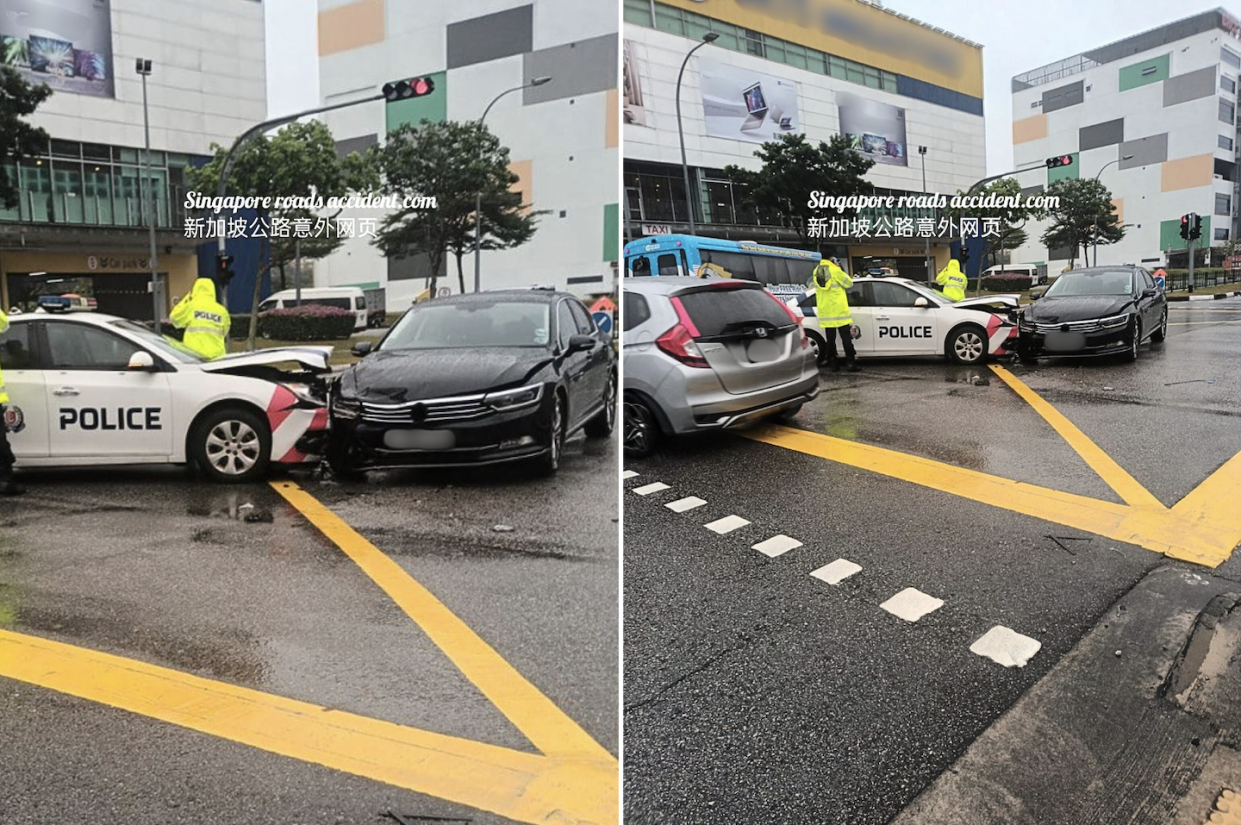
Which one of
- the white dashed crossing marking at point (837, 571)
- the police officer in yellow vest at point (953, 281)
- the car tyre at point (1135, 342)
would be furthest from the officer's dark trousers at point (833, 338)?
the car tyre at point (1135, 342)

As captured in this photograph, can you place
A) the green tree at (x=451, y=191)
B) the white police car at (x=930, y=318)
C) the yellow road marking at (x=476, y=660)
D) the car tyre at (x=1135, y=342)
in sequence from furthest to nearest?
the car tyre at (x=1135, y=342), the white police car at (x=930, y=318), the green tree at (x=451, y=191), the yellow road marking at (x=476, y=660)

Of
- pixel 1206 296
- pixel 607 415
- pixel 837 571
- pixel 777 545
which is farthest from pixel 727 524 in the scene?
pixel 1206 296

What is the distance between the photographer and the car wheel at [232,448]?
6.56 ft

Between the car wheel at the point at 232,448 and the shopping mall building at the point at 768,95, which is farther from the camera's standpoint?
the car wheel at the point at 232,448

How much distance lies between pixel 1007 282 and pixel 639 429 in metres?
0.90

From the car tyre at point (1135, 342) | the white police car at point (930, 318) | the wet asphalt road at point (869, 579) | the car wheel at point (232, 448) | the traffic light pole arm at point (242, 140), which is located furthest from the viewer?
the car wheel at point (232, 448)

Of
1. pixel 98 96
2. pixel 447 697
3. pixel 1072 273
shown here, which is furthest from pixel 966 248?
pixel 98 96

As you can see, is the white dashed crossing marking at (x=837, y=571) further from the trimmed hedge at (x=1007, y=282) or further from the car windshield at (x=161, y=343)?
the car windshield at (x=161, y=343)

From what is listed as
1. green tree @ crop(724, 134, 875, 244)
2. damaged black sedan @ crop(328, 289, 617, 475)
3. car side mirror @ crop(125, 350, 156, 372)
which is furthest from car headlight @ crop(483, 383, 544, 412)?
car side mirror @ crop(125, 350, 156, 372)

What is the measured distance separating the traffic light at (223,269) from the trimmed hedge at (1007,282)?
1511 mm

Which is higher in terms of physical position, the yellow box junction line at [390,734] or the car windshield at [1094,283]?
the car windshield at [1094,283]

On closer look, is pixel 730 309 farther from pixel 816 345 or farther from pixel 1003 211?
pixel 1003 211

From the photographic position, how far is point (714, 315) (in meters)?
1.42

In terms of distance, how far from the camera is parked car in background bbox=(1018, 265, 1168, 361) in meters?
1.77
